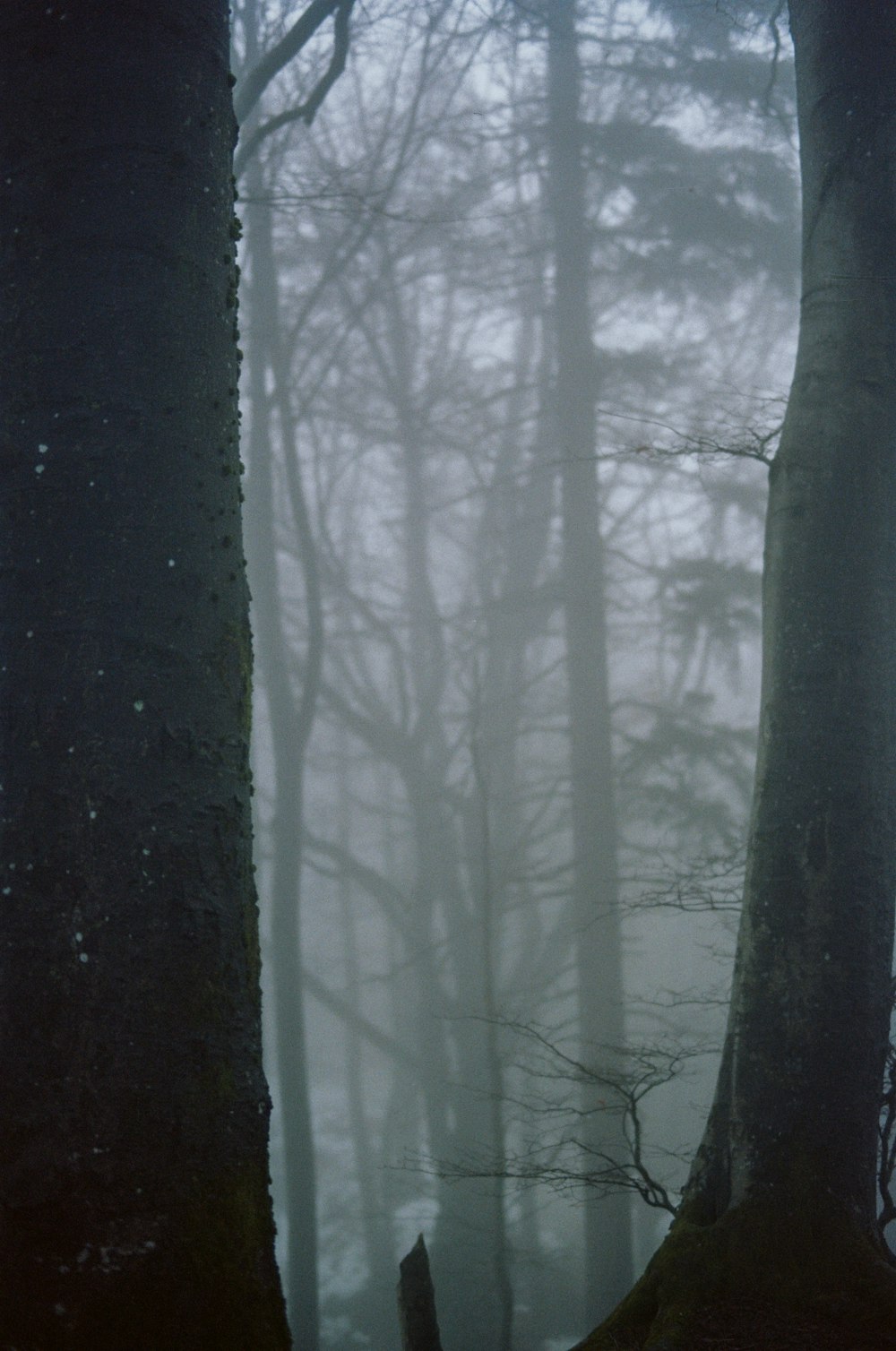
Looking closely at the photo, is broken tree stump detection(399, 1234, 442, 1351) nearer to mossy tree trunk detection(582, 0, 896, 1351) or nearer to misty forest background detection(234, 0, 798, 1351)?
mossy tree trunk detection(582, 0, 896, 1351)

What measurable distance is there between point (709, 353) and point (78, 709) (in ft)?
51.9

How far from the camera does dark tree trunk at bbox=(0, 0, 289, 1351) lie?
8.42 feet

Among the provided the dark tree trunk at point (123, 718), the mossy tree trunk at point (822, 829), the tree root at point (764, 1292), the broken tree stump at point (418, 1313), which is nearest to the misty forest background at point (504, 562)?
the mossy tree trunk at point (822, 829)

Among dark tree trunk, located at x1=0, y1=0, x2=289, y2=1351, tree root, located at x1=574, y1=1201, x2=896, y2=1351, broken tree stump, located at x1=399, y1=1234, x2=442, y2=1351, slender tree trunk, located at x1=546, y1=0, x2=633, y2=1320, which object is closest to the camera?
dark tree trunk, located at x1=0, y1=0, x2=289, y2=1351

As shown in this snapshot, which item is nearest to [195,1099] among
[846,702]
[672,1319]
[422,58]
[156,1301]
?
[156,1301]

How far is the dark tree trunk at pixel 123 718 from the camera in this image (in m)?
2.57

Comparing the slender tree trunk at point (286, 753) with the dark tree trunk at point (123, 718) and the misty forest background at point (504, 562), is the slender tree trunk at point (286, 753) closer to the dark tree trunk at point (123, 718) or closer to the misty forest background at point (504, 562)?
the misty forest background at point (504, 562)

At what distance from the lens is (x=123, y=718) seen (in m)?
2.73

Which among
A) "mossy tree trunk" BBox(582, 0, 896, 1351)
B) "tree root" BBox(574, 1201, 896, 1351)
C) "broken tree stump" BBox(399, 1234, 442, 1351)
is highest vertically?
"mossy tree trunk" BBox(582, 0, 896, 1351)

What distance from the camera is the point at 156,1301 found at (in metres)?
2.54

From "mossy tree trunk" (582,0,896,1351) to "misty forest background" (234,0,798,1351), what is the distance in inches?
269

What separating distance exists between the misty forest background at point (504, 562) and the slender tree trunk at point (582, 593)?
47 mm

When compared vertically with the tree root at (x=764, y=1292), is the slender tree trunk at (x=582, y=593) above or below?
above

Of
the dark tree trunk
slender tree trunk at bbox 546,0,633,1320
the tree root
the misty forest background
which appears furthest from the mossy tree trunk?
slender tree trunk at bbox 546,0,633,1320
